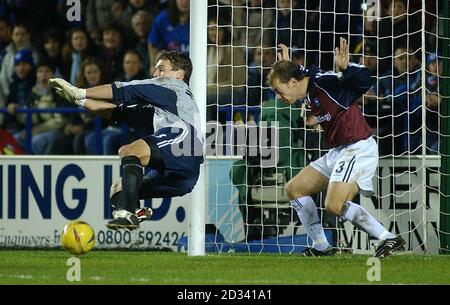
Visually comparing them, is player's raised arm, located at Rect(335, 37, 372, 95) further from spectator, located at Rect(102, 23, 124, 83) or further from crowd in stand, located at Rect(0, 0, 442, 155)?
spectator, located at Rect(102, 23, 124, 83)

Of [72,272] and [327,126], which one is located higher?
[327,126]

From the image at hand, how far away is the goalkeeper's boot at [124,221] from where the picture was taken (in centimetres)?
928

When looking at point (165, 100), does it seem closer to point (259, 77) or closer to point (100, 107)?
point (100, 107)

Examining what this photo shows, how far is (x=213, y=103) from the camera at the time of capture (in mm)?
12633

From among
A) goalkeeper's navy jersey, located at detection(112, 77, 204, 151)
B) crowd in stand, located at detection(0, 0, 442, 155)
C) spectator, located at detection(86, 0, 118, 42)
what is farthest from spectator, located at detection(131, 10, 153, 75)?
goalkeeper's navy jersey, located at detection(112, 77, 204, 151)

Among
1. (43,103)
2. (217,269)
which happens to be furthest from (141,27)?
(217,269)

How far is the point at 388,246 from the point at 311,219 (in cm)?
99

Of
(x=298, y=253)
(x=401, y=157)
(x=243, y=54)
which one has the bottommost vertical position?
(x=298, y=253)

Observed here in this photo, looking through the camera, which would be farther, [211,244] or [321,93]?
[211,244]

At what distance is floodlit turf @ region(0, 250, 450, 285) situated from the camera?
7980 mm

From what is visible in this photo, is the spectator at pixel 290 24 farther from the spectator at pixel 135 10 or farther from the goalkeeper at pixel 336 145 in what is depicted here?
the spectator at pixel 135 10

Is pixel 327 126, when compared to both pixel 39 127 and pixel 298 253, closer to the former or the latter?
pixel 298 253

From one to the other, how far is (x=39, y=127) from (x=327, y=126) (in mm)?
5540
